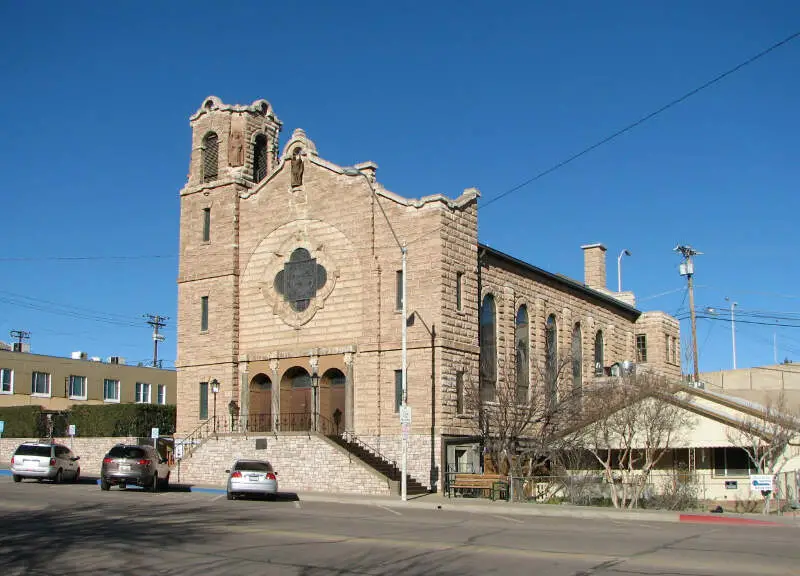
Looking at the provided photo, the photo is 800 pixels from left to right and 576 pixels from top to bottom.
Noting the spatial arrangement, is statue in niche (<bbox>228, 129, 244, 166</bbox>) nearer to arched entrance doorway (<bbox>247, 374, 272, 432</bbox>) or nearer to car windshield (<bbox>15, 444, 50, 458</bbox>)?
arched entrance doorway (<bbox>247, 374, 272, 432</bbox>)

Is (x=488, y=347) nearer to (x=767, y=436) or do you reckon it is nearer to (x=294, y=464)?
(x=294, y=464)

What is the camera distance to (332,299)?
41719 mm

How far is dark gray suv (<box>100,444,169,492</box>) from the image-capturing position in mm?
33312

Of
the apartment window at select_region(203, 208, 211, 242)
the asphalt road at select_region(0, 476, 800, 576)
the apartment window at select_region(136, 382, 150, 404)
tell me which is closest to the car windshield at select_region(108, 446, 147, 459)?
the asphalt road at select_region(0, 476, 800, 576)

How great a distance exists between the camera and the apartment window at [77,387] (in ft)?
235

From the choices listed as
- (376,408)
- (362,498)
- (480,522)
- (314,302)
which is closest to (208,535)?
(480,522)

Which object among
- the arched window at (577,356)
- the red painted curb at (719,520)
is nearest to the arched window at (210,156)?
the arched window at (577,356)

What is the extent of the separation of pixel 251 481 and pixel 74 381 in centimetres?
4550

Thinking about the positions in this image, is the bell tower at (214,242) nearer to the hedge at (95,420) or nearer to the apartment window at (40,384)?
the hedge at (95,420)

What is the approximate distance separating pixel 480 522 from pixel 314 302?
20.1 m

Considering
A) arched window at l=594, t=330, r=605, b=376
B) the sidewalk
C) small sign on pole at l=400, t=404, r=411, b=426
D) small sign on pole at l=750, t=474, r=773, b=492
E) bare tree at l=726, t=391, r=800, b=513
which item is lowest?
the sidewalk

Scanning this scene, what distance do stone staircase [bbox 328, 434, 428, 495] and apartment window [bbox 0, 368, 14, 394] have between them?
36.4 meters

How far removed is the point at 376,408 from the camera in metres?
39.2

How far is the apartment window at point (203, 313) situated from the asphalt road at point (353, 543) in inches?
775
